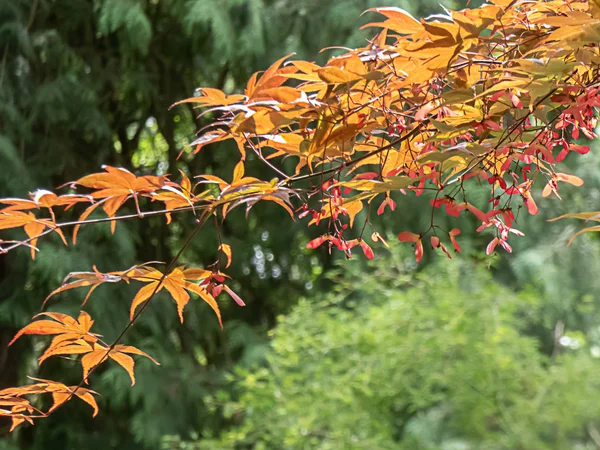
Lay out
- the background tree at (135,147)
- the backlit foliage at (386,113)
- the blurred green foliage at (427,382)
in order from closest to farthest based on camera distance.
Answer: the backlit foliage at (386,113)
the blurred green foliage at (427,382)
the background tree at (135,147)

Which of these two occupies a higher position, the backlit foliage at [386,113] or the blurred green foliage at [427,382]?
the backlit foliage at [386,113]

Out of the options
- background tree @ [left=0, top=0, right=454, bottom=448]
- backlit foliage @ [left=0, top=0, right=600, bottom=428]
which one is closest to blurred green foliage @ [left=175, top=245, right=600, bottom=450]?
background tree @ [left=0, top=0, right=454, bottom=448]

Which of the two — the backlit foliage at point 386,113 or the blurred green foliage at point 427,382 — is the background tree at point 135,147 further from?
the backlit foliage at point 386,113

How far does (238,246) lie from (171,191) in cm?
228

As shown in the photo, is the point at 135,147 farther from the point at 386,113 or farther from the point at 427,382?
the point at 386,113

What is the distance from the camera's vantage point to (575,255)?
2.59m

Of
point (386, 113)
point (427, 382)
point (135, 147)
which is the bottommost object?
point (427, 382)

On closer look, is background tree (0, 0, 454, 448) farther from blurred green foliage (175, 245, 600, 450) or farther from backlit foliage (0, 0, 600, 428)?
backlit foliage (0, 0, 600, 428)

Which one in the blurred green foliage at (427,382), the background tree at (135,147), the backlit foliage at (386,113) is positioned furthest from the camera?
the background tree at (135,147)

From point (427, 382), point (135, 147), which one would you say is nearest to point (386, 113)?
point (427, 382)

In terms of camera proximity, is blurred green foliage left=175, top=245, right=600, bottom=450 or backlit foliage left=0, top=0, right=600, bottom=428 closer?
backlit foliage left=0, top=0, right=600, bottom=428

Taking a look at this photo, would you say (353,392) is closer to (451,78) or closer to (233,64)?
(233,64)

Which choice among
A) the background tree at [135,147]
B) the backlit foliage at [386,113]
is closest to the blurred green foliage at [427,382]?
the background tree at [135,147]

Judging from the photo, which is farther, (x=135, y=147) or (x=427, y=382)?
(x=135, y=147)
